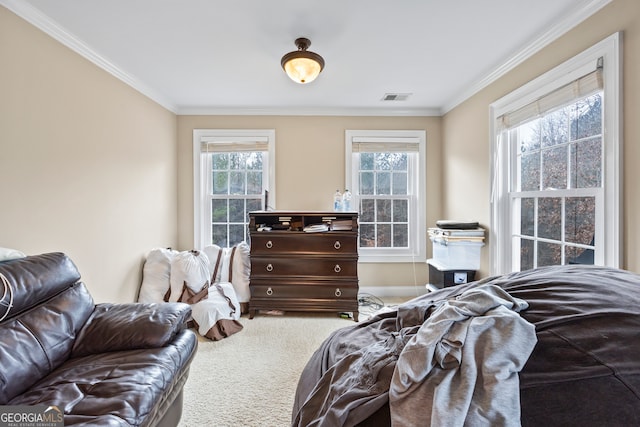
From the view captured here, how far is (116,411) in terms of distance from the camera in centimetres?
107

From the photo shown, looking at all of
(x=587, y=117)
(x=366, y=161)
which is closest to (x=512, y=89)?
(x=587, y=117)

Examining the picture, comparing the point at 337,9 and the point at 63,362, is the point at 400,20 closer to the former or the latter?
the point at 337,9

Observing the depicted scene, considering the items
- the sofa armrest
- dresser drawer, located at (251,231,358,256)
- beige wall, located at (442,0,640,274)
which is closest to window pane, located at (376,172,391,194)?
beige wall, located at (442,0,640,274)

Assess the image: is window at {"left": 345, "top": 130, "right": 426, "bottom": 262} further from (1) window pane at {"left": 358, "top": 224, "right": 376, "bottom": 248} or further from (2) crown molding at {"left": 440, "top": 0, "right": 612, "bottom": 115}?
(2) crown molding at {"left": 440, "top": 0, "right": 612, "bottom": 115}

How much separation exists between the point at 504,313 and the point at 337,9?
192 cm

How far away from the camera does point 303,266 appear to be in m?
3.01

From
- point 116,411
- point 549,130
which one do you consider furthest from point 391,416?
point 549,130

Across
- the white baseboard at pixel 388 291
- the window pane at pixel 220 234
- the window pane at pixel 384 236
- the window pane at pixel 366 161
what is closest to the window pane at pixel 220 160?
the window pane at pixel 220 234

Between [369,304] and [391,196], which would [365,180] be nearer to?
[391,196]

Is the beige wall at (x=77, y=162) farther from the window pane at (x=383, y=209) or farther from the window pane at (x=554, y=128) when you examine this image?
the window pane at (x=554, y=128)

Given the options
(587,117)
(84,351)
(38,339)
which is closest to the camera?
(38,339)

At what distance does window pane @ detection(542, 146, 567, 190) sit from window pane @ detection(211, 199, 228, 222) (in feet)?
11.3

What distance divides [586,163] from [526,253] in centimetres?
88

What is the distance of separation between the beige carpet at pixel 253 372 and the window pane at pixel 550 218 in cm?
197
